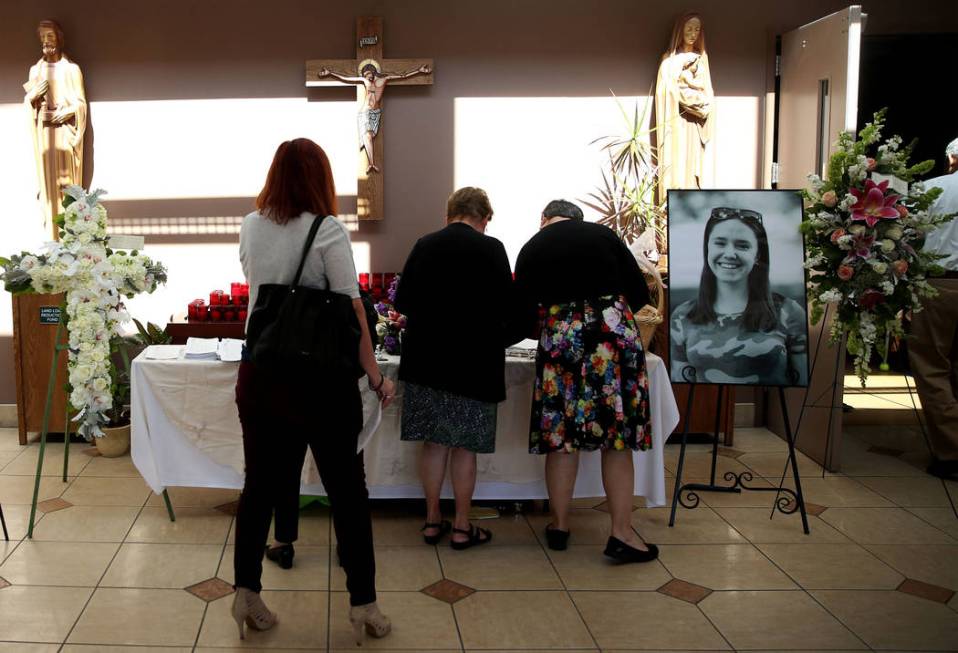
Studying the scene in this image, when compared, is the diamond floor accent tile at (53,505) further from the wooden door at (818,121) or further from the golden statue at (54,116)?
the wooden door at (818,121)

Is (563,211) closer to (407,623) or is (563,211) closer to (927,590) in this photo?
(407,623)

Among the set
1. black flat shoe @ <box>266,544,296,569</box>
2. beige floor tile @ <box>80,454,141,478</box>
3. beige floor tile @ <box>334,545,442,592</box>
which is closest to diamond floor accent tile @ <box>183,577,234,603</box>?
black flat shoe @ <box>266,544,296,569</box>

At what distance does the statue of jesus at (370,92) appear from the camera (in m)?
4.91

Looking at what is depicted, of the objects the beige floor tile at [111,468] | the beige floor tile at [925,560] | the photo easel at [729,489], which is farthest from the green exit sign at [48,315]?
the beige floor tile at [925,560]

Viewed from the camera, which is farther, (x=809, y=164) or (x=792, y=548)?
(x=809, y=164)

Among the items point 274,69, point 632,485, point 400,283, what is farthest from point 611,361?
point 274,69

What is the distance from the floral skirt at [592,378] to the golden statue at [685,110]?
201 cm

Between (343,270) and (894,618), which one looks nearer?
(343,270)

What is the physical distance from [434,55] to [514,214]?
3.24ft

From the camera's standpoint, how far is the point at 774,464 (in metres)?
4.63

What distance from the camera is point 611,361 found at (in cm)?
320

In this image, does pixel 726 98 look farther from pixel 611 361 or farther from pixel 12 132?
pixel 12 132

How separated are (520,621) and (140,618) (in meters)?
1.18

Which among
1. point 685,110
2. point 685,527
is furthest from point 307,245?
point 685,110
